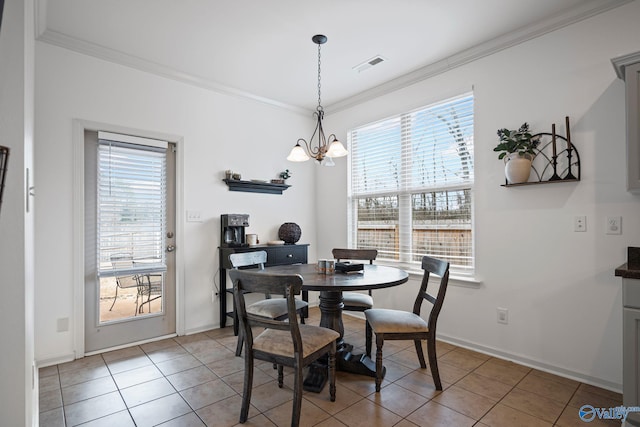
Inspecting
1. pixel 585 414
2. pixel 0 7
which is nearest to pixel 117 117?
pixel 0 7

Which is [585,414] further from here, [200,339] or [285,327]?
[200,339]

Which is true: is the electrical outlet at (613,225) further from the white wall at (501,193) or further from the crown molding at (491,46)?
the crown molding at (491,46)

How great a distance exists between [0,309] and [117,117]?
2390 millimetres

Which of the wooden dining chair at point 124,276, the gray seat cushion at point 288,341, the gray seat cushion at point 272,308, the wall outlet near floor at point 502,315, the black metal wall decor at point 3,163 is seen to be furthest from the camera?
the wooden dining chair at point 124,276

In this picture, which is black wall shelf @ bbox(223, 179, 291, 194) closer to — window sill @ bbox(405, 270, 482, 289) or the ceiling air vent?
the ceiling air vent

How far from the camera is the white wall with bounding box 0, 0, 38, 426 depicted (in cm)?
127

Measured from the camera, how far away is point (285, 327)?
1.91 metres

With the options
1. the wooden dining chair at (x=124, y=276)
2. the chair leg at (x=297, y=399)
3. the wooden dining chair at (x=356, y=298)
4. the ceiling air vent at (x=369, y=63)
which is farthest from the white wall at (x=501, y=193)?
the chair leg at (x=297, y=399)

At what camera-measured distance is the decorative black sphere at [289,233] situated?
4137 millimetres

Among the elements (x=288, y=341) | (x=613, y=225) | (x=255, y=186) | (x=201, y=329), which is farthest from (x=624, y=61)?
(x=201, y=329)


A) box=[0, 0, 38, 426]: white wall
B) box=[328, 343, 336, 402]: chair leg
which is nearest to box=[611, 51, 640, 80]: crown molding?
box=[328, 343, 336, 402]: chair leg

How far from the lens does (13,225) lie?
1.31 meters

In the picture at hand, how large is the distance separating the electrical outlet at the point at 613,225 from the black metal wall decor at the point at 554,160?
1.16 feet

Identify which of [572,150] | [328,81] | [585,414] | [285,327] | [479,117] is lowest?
[585,414]
